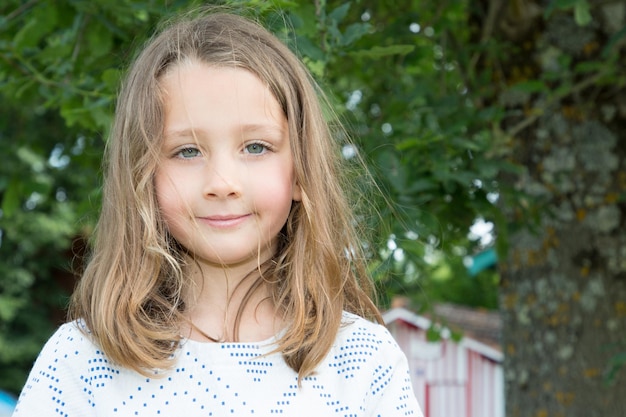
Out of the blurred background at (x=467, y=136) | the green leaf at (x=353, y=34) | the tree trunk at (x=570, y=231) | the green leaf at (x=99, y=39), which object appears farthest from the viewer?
the tree trunk at (x=570, y=231)

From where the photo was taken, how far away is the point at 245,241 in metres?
1.63

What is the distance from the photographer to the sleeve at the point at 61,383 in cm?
158

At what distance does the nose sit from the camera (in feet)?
5.12

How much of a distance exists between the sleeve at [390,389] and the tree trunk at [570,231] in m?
1.84

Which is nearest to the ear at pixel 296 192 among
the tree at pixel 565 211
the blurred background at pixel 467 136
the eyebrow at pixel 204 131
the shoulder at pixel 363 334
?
the eyebrow at pixel 204 131

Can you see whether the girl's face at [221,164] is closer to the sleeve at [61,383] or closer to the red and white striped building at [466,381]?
the sleeve at [61,383]

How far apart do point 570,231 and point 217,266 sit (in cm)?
218

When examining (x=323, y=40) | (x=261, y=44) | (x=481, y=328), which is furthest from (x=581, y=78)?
(x=481, y=328)

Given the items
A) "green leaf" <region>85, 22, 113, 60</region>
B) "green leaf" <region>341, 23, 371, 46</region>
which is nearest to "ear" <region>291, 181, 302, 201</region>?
"green leaf" <region>341, 23, 371, 46</region>

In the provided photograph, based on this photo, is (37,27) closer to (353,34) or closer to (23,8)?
(23,8)

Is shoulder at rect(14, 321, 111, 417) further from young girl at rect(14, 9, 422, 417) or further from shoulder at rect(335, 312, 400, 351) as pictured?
shoulder at rect(335, 312, 400, 351)

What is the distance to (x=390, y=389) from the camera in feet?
5.55

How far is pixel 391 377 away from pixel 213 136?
1.66 feet

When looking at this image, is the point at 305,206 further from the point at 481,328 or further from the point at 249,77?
the point at 481,328
